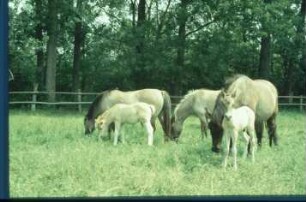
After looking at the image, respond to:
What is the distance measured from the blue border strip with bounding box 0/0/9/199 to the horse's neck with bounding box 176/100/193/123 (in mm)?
1523

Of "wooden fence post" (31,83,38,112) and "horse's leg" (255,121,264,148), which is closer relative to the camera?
"wooden fence post" (31,83,38,112)

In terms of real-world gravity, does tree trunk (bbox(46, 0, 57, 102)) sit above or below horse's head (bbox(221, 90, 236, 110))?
above

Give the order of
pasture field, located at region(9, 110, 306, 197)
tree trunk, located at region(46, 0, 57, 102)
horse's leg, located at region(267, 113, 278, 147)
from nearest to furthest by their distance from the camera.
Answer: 1. pasture field, located at region(9, 110, 306, 197)
2. tree trunk, located at region(46, 0, 57, 102)
3. horse's leg, located at region(267, 113, 278, 147)

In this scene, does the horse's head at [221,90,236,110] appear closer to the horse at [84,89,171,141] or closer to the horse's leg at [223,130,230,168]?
the horse's leg at [223,130,230,168]

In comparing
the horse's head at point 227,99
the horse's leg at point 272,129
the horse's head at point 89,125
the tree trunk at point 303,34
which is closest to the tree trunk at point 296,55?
the tree trunk at point 303,34

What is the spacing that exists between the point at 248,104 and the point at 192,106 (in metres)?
0.51

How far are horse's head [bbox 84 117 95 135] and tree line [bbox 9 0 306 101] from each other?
0.27 meters

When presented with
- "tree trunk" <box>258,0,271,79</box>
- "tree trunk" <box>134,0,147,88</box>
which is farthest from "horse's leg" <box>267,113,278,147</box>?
"tree trunk" <box>134,0,147,88</box>

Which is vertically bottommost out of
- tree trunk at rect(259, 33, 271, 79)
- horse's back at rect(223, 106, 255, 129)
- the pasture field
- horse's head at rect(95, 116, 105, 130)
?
the pasture field

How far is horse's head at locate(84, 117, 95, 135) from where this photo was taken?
16.8 ft

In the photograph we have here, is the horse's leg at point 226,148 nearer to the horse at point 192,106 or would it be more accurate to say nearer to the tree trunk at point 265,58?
the horse at point 192,106

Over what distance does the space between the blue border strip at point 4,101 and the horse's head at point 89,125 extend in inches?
28.7

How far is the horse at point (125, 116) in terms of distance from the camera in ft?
17.4

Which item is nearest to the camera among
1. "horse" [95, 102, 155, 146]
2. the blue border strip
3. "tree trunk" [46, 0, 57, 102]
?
the blue border strip
